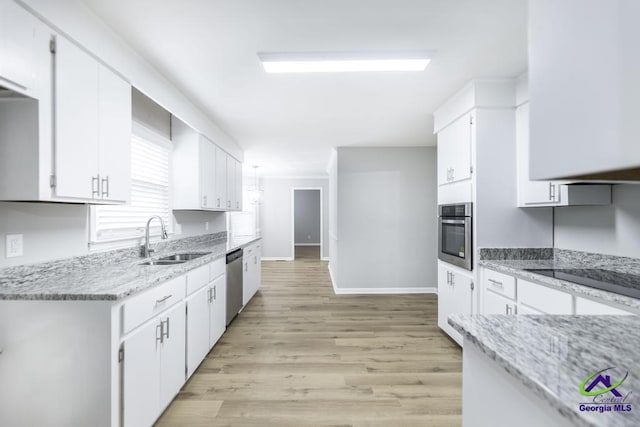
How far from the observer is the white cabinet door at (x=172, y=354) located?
6.23 feet

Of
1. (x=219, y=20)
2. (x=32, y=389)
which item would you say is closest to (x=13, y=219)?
(x=32, y=389)

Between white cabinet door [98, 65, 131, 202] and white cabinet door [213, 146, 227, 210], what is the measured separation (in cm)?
182

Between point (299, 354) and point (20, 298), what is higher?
point (20, 298)

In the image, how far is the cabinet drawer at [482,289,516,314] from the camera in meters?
2.26

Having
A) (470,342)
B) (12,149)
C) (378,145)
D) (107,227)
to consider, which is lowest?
(470,342)

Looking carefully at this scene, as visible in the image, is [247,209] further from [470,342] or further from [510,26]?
[470,342]

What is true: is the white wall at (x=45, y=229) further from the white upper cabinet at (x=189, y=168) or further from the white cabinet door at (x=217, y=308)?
the white upper cabinet at (x=189, y=168)

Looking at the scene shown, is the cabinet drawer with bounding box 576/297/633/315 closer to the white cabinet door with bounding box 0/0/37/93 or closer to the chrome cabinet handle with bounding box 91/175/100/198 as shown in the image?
the chrome cabinet handle with bounding box 91/175/100/198

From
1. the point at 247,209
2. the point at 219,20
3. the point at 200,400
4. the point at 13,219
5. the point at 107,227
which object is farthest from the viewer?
the point at 247,209

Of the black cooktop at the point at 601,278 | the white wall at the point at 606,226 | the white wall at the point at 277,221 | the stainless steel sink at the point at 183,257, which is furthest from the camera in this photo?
the white wall at the point at 277,221

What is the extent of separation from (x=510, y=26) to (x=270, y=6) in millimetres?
1513

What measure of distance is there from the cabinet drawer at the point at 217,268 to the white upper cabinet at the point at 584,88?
2.74 meters

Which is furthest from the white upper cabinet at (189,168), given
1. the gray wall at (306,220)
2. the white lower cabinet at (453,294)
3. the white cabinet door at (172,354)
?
the gray wall at (306,220)

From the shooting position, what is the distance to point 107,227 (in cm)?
228
